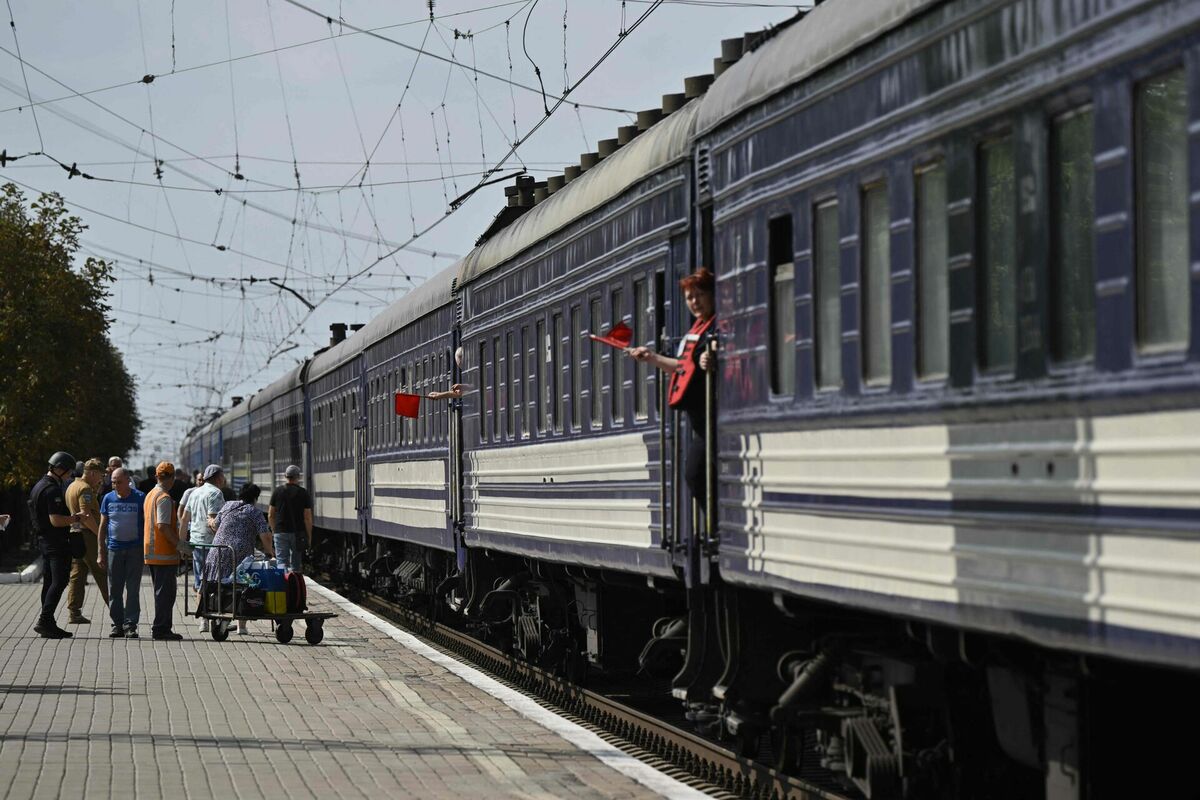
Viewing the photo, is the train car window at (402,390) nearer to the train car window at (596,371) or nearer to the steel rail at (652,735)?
the steel rail at (652,735)

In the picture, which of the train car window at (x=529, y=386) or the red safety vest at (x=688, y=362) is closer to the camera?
the red safety vest at (x=688, y=362)

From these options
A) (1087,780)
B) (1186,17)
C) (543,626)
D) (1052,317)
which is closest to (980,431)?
(1052,317)

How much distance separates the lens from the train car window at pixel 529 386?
1557 cm

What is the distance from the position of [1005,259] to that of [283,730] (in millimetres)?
7270

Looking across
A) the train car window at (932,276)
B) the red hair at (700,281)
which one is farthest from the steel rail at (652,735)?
the train car window at (932,276)

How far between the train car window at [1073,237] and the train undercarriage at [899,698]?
107 cm

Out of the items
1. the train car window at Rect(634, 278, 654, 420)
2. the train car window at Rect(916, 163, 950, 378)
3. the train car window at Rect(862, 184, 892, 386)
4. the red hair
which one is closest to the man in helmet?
the train car window at Rect(634, 278, 654, 420)

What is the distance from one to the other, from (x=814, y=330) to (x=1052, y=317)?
2.38m

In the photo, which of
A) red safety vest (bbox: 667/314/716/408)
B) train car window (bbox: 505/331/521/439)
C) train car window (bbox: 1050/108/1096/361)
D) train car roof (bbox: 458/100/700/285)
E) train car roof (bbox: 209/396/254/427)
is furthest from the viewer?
train car roof (bbox: 209/396/254/427)

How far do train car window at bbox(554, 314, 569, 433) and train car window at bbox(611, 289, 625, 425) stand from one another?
1427 millimetres

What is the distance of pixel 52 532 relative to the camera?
68.5 feet

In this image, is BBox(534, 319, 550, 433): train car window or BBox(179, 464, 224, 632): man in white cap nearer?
BBox(534, 319, 550, 433): train car window

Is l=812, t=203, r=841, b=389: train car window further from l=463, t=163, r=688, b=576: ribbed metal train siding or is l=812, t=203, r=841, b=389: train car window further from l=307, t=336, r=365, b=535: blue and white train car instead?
l=307, t=336, r=365, b=535: blue and white train car

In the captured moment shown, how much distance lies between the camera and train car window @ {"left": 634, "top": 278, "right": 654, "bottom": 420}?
12.1 metres
